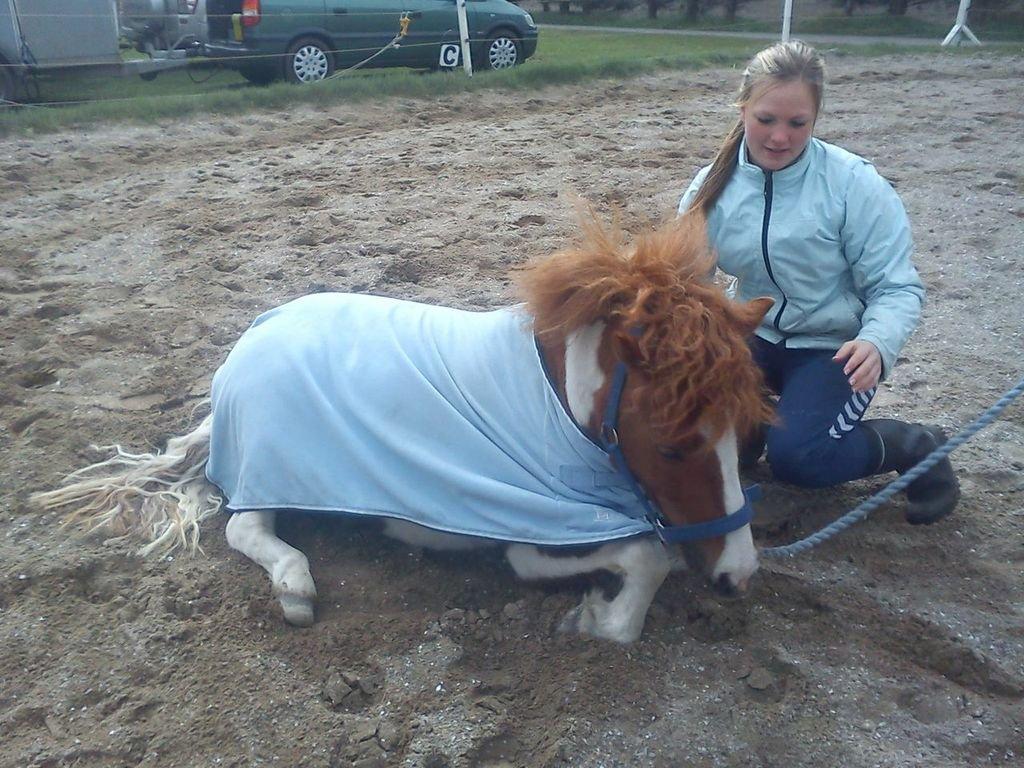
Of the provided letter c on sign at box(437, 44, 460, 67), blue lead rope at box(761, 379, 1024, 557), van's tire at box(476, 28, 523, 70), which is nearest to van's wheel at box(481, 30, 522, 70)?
van's tire at box(476, 28, 523, 70)

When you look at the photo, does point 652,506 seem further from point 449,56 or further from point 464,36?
point 449,56

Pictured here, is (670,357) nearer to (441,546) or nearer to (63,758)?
(441,546)

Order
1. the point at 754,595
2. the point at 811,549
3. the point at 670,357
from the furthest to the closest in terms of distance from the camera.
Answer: the point at 811,549 → the point at 754,595 → the point at 670,357

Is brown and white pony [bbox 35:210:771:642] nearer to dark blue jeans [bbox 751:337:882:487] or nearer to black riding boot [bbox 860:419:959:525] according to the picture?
dark blue jeans [bbox 751:337:882:487]

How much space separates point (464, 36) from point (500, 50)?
99 cm

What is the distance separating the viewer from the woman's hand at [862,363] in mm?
2246

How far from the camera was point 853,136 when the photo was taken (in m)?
7.02

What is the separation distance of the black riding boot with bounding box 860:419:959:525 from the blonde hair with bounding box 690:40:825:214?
2.73 ft

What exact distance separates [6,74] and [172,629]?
25.0 feet

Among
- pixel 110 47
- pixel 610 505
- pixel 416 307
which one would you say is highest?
pixel 110 47

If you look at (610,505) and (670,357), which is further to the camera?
(610,505)

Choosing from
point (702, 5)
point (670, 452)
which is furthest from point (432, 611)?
point (702, 5)

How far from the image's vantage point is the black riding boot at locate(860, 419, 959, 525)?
2.62 m

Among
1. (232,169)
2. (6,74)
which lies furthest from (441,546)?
(6,74)
